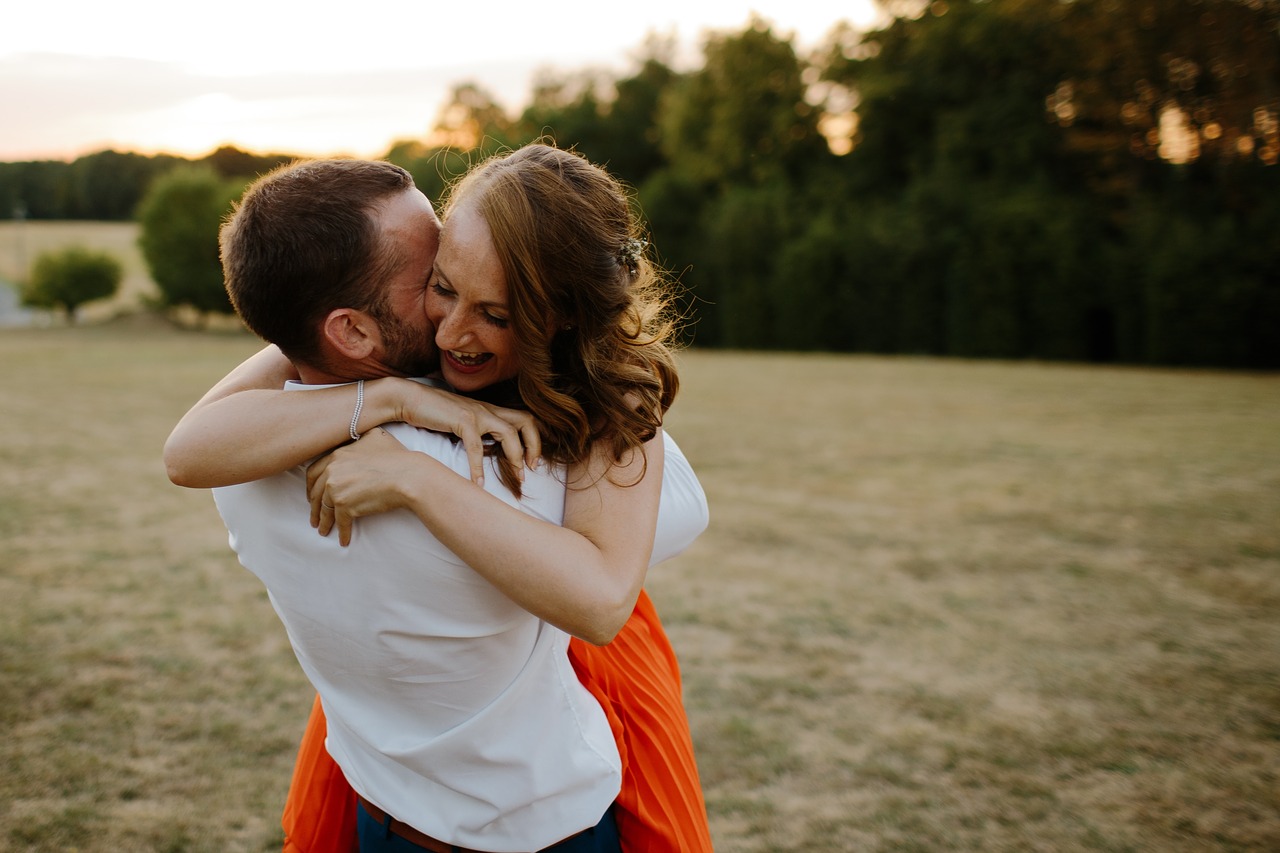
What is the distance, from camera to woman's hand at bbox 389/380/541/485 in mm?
1358

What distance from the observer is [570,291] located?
1.48 m

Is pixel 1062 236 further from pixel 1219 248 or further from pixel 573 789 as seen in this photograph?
pixel 573 789

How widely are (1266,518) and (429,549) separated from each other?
8.17 meters

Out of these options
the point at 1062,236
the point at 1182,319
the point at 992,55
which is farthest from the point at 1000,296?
the point at 992,55

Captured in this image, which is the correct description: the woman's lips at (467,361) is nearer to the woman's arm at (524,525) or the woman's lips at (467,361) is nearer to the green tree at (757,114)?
the woman's arm at (524,525)

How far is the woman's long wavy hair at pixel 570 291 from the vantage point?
4.67ft

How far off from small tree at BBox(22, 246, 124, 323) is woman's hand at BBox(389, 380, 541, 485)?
52.0 metres

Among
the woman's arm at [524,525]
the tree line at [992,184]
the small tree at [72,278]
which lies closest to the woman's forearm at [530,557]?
the woman's arm at [524,525]

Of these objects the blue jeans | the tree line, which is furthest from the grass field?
the tree line

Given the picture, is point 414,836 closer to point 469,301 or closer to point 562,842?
point 562,842

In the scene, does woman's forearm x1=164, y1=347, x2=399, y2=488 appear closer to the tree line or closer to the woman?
the woman

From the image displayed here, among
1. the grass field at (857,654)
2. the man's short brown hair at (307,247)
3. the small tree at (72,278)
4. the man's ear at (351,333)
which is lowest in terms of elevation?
the grass field at (857,654)

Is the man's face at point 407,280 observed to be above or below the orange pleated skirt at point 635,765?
above

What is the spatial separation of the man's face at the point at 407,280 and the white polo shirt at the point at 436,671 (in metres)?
0.17
